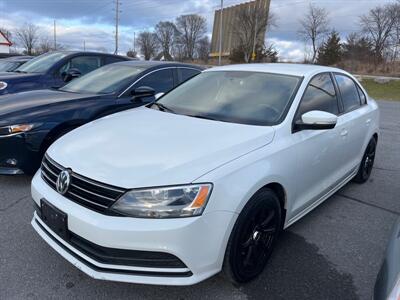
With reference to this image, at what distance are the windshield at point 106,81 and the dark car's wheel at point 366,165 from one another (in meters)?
3.28

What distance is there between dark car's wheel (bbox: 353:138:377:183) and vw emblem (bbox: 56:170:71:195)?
3738 millimetres

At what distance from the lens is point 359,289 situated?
2668mm

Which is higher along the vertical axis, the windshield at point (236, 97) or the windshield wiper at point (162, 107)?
the windshield at point (236, 97)

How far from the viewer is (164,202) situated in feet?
7.04

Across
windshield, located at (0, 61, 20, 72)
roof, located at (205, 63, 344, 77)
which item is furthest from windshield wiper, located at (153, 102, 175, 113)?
windshield, located at (0, 61, 20, 72)

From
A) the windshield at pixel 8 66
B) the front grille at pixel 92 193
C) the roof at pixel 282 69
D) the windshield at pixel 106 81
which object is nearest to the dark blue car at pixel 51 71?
the windshield at pixel 106 81

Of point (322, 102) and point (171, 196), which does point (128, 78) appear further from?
point (171, 196)

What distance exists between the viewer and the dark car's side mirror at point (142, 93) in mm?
4719

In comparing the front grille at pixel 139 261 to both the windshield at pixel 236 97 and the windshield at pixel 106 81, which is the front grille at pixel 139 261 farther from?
the windshield at pixel 106 81

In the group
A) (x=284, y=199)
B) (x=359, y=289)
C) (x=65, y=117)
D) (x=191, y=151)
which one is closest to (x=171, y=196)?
(x=191, y=151)

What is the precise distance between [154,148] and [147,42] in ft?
267

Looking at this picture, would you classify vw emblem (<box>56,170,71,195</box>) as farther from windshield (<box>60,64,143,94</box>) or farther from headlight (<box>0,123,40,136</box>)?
windshield (<box>60,64,143,94</box>)

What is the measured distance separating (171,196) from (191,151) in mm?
395

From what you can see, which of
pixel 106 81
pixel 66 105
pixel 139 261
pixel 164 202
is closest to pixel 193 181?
pixel 164 202
